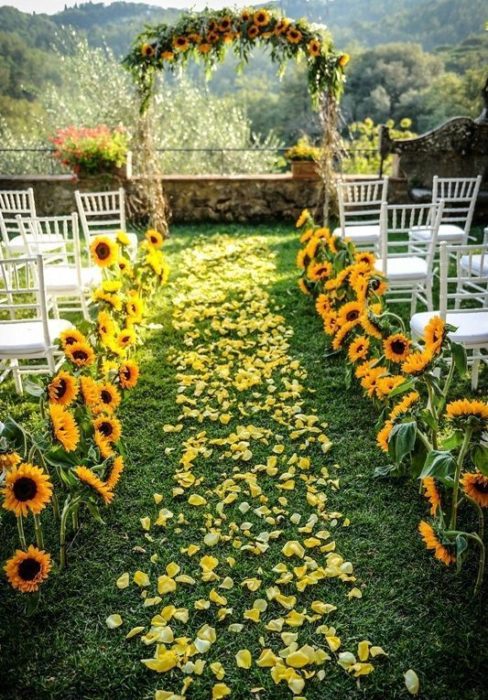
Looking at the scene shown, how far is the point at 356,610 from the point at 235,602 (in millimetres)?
416

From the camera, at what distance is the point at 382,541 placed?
218 centimetres

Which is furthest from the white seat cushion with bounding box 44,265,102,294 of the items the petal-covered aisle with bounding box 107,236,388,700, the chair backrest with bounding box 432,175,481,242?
the chair backrest with bounding box 432,175,481,242

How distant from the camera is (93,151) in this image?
6715 mm

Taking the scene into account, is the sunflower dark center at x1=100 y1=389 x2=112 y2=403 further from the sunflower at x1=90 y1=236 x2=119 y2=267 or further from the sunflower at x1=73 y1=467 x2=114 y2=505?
the sunflower at x1=90 y1=236 x2=119 y2=267

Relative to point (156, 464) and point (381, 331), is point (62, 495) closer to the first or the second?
point (156, 464)

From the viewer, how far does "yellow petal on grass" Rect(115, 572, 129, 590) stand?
200 centimetres

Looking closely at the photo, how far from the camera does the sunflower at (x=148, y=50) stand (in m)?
5.61

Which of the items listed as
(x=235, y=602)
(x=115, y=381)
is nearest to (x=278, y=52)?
(x=115, y=381)

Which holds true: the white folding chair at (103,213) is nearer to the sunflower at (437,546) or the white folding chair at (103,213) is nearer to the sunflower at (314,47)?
the sunflower at (314,47)

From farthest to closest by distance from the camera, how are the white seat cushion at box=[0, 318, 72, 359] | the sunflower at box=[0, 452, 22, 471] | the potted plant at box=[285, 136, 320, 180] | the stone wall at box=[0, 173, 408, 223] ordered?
the stone wall at box=[0, 173, 408, 223], the potted plant at box=[285, 136, 320, 180], the white seat cushion at box=[0, 318, 72, 359], the sunflower at box=[0, 452, 22, 471]

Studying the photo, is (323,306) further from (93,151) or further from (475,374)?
(93,151)

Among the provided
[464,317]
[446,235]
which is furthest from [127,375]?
[446,235]

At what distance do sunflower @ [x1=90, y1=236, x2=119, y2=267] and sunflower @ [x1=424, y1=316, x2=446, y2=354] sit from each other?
2.06 metres

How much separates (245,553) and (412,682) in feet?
2.44
